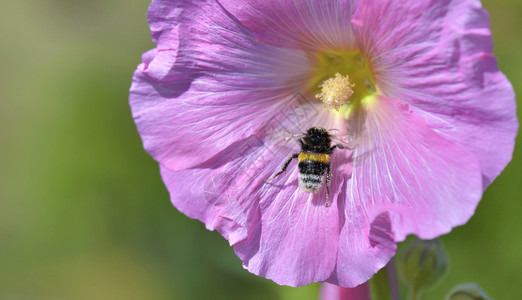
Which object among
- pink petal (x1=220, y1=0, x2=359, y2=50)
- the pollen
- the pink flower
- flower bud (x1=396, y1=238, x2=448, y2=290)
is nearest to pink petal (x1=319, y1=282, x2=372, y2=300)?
flower bud (x1=396, y1=238, x2=448, y2=290)

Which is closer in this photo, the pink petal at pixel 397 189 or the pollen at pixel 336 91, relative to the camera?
the pink petal at pixel 397 189

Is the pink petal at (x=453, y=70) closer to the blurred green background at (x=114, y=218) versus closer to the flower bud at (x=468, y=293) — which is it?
the flower bud at (x=468, y=293)

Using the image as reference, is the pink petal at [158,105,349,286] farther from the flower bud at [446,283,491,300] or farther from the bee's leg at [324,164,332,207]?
the flower bud at [446,283,491,300]

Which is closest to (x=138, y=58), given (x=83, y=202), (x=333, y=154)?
(x=83, y=202)

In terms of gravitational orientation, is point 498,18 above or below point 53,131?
above

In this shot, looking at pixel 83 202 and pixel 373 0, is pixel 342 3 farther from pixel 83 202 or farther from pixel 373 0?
pixel 83 202

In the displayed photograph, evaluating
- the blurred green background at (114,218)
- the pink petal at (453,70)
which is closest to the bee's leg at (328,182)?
the pink petal at (453,70)

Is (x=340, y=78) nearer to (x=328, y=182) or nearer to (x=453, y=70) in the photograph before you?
(x=328, y=182)
